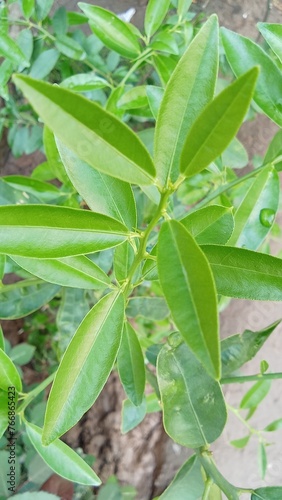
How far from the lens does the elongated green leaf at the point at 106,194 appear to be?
0.52 m

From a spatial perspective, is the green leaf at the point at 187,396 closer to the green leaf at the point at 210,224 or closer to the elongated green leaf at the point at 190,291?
the green leaf at the point at 210,224

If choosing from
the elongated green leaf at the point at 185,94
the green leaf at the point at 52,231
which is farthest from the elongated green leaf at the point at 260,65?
the green leaf at the point at 52,231

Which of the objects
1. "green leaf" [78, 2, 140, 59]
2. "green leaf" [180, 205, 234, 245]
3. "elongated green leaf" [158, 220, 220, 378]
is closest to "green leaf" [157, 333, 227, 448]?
"green leaf" [180, 205, 234, 245]

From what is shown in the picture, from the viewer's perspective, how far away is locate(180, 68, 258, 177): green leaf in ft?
1.03

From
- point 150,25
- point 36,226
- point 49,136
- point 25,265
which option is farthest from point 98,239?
point 150,25

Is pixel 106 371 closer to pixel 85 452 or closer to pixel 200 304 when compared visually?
pixel 200 304

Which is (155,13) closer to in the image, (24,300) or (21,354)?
(24,300)

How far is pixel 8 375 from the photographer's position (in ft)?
2.13

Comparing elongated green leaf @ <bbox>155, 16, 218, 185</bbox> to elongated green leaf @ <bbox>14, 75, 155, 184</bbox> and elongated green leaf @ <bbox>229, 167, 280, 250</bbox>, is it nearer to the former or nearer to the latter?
elongated green leaf @ <bbox>14, 75, 155, 184</bbox>

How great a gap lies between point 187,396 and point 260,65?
0.41 metres

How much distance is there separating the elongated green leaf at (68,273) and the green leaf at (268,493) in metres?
0.36

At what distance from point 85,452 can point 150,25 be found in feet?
3.69

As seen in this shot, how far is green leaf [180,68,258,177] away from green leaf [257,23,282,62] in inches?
10.2

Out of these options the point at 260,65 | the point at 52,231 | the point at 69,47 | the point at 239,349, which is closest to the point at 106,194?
the point at 52,231
